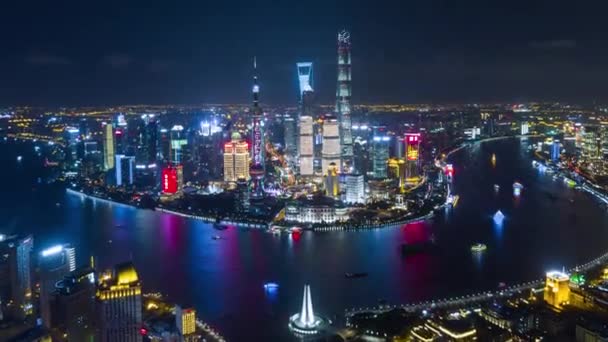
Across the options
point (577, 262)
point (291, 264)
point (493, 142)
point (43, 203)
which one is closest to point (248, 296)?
point (291, 264)

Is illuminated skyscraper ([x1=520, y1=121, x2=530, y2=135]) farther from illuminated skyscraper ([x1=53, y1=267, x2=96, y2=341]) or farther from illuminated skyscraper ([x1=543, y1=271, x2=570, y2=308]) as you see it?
illuminated skyscraper ([x1=53, y1=267, x2=96, y2=341])

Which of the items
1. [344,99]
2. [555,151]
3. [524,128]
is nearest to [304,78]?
[344,99]

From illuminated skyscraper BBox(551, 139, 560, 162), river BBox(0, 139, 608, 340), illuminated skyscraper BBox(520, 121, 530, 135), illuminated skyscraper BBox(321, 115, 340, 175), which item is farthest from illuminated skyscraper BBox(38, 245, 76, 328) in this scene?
illuminated skyscraper BBox(520, 121, 530, 135)

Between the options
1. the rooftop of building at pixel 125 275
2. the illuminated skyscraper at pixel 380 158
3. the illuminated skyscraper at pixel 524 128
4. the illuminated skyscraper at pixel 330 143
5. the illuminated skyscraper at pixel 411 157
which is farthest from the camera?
the illuminated skyscraper at pixel 524 128

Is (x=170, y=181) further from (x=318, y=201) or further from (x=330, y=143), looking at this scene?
(x=330, y=143)

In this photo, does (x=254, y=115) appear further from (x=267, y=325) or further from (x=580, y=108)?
(x=580, y=108)

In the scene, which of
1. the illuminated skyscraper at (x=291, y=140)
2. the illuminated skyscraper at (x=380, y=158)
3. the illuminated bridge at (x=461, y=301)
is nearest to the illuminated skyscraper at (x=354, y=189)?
the illuminated skyscraper at (x=380, y=158)

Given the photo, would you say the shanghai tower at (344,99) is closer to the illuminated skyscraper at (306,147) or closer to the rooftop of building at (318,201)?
the illuminated skyscraper at (306,147)
